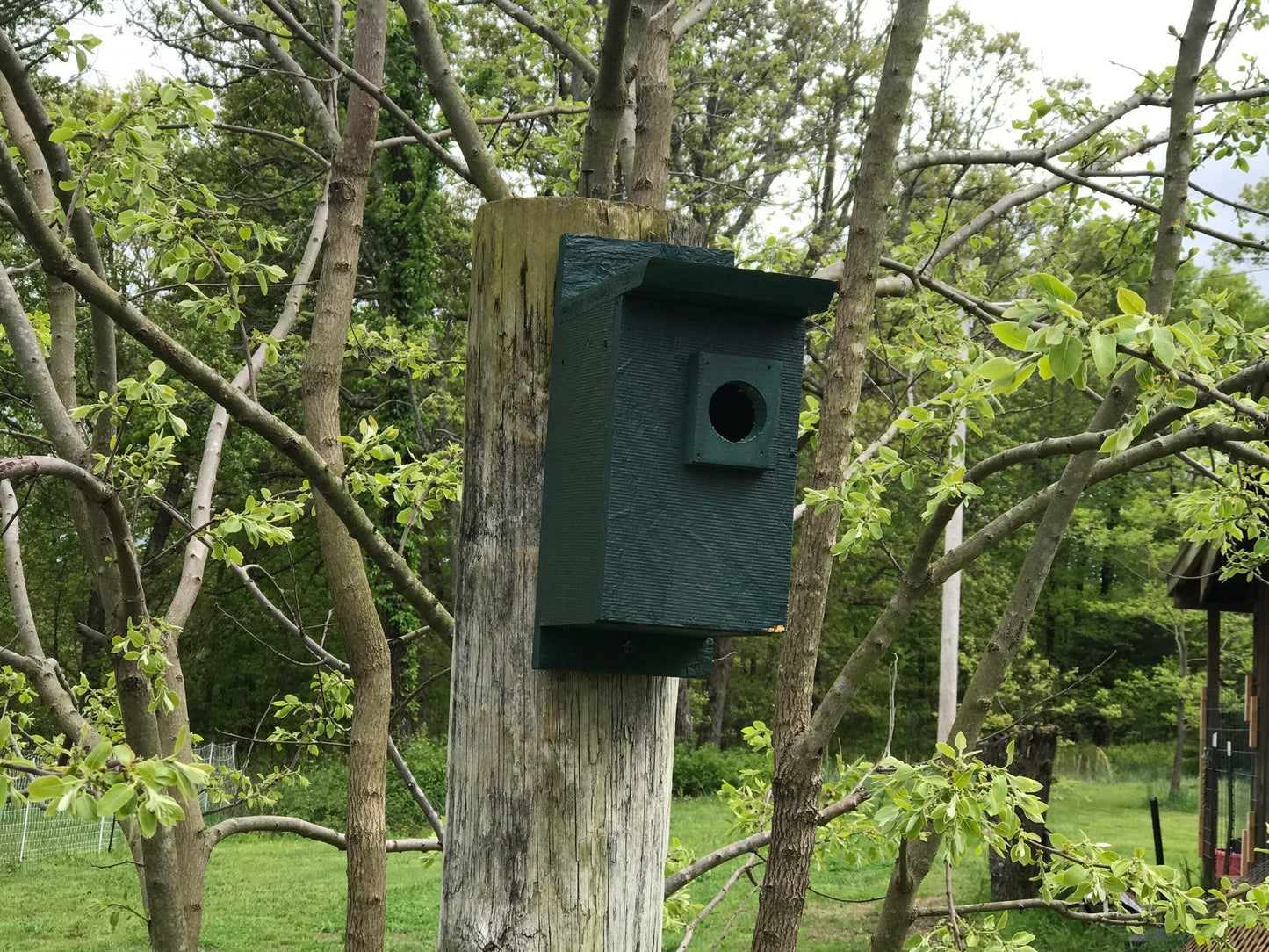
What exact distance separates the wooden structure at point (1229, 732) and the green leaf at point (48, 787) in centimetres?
842

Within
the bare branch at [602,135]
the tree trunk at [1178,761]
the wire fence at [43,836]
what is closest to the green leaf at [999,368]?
the bare branch at [602,135]

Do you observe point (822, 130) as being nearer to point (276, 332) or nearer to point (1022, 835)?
point (276, 332)

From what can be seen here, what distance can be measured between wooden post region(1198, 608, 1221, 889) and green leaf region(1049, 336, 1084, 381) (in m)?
10.3

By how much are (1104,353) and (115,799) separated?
1495mm

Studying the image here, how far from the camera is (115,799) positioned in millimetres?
1771

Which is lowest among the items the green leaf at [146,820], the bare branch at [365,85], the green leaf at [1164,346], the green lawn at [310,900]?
the green lawn at [310,900]

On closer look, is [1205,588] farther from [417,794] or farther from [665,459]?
[665,459]

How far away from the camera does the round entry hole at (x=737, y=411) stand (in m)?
1.79

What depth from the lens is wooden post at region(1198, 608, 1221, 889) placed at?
10727 millimetres

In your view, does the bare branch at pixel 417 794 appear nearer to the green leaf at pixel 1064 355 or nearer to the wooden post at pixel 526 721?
the wooden post at pixel 526 721

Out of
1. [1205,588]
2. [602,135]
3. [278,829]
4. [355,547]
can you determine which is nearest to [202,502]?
[355,547]

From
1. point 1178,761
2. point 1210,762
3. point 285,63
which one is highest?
point 285,63

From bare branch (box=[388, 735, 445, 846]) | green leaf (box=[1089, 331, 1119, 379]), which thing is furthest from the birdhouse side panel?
bare branch (box=[388, 735, 445, 846])

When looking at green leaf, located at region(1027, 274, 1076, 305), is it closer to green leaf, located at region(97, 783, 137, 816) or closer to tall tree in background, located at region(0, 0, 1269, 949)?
tall tree in background, located at region(0, 0, 1269, 949)
